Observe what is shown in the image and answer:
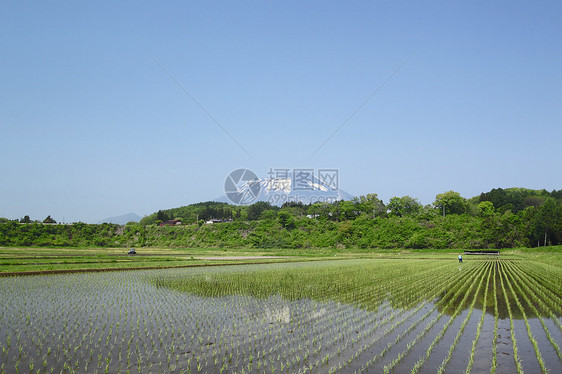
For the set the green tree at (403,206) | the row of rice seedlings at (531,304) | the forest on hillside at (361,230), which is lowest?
the row of rice seedlings at (531,304)

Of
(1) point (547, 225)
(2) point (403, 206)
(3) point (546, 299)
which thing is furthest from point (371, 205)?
(3) point (546, 299)

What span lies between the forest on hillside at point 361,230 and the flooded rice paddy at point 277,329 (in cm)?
5265

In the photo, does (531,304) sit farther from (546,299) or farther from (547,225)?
(547,225)

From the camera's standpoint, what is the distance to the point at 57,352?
24.4 ft

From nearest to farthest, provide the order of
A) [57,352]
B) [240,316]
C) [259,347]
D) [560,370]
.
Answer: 1. [560,370]
2. [57,352]
3. [259,347]
4. [240,316]

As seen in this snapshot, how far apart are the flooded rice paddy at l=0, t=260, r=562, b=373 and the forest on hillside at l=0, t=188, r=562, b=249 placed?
52647 mm

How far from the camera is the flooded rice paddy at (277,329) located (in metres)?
6.94

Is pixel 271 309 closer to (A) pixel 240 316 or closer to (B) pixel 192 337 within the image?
(A) pixel 240 316

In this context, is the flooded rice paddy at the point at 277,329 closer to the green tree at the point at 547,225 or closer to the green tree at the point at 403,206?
the green tree at the point at 547,225

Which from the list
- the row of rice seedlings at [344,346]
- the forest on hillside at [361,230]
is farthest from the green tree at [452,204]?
the row of rice seedlings at [344,346]

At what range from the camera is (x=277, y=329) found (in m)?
9.55

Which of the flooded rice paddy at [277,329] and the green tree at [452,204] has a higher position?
the green tree at [452,204]

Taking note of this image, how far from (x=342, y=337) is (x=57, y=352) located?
5821mm

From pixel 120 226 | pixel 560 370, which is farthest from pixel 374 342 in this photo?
pixel 120 226
